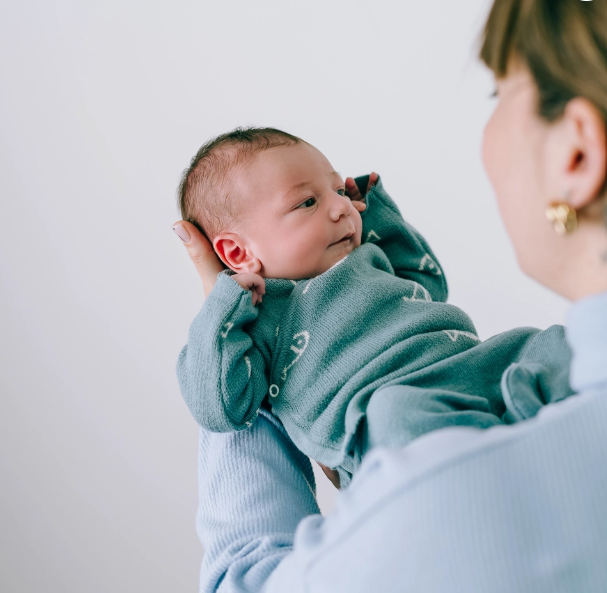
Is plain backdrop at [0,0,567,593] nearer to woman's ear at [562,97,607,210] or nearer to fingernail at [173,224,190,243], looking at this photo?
fingernail at [173,224,190,243]

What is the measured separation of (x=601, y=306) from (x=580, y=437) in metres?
0.14

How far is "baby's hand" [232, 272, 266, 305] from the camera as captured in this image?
115cm

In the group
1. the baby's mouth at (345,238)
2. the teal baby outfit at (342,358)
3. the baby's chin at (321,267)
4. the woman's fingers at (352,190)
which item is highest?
the woman's fingers at (352,190)

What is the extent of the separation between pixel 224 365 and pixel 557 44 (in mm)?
649

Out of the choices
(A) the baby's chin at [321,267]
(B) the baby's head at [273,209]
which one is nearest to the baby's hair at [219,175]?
(B) the baby's head at [273,209]

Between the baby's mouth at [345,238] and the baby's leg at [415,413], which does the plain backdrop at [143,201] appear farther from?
the baby's leg at [415,413]

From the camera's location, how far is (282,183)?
4.28ft

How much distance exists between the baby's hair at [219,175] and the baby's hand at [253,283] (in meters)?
0.20

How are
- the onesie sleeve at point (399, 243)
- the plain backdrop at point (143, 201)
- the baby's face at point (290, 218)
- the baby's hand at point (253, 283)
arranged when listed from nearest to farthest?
the baby's hand at point (253, 283), the baby's face at point (290, 218), the onesie sleeve at point (399, 243), the plain backdrop at point (143, 201)

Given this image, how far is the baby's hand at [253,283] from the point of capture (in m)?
1.15

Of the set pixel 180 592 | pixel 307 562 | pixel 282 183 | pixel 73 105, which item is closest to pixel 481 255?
pixel 282 183

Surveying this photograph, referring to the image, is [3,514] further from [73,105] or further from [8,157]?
[73,105]

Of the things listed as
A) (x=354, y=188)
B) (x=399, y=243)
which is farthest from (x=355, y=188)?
(x=399, y=243)

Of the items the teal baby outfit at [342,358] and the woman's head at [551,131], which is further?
the teal baby outfit at [342,358]
